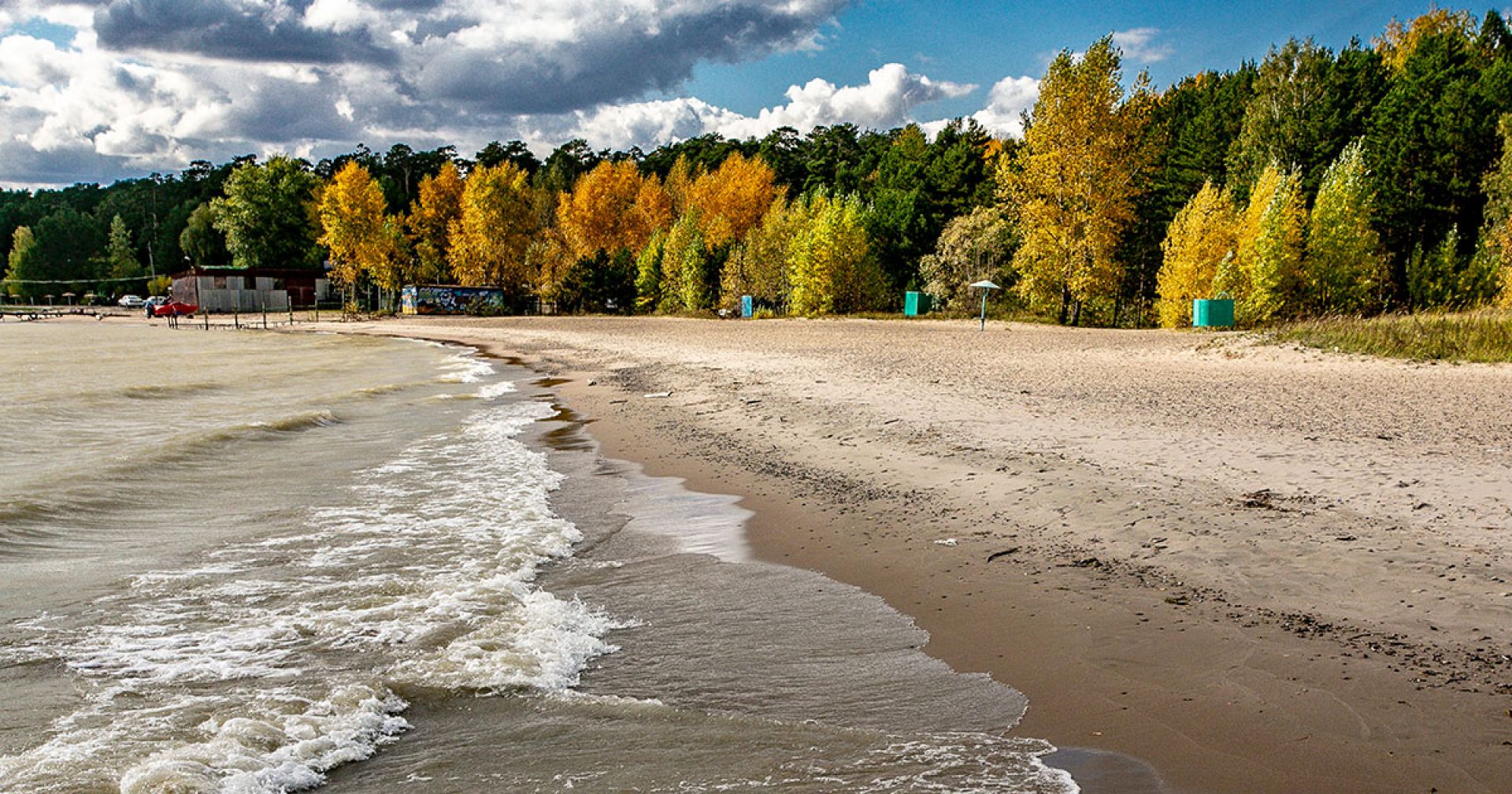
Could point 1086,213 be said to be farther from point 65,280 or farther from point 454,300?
point 65,280

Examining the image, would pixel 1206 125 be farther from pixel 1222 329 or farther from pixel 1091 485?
pixel 1091 485

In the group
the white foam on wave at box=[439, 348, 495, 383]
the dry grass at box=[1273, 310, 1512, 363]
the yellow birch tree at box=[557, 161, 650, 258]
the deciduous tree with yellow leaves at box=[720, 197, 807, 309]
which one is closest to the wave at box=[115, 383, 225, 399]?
the white foam on wave at box=[439, 348, 495, 383]

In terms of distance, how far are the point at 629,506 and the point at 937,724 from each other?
18.5ft

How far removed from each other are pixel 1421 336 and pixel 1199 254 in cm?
2088

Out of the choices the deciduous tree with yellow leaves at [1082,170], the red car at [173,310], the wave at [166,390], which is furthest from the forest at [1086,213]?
the wave at [166,390]

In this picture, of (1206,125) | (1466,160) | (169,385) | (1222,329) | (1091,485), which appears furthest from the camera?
(1206,125)

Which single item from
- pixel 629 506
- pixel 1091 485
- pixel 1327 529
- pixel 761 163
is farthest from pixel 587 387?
pixel 761 163

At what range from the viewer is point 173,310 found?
263ft

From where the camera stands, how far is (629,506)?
31.7 ft

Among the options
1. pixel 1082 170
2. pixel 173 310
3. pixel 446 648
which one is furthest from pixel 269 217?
pixel 446 648

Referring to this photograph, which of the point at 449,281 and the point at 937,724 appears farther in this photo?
the point at 449,281

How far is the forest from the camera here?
39500 mm

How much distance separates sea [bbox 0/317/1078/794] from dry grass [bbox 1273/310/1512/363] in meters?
17.0

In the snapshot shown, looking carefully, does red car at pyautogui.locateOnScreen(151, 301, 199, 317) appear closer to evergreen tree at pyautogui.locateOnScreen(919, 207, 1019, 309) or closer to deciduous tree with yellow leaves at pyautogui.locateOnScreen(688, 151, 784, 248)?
deciduous tree with yellow leaves at pyautogui.locateOnScreen(688, 151, 784, 248)
